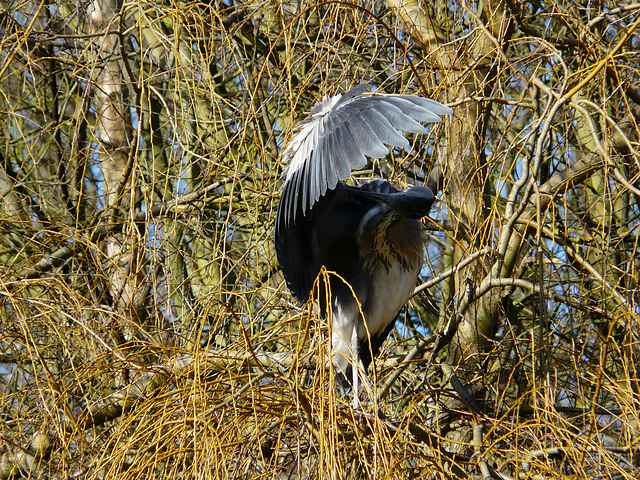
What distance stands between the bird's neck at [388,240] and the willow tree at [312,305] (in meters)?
0.18

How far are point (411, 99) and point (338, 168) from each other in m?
0.28

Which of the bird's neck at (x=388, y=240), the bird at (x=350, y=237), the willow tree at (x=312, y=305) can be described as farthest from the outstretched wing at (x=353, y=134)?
the bird's neck at (x=388, y=240)

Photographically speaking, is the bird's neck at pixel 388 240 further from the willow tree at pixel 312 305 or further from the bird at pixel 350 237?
the willow tree at pixel 312 305

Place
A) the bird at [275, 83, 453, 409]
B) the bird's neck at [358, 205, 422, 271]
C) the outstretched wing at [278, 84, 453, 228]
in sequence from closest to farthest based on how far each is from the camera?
the outstretched wing at [278, 84, 453, 228]
the bird at [275, 83, 453, 409]
the bird's neck at [358, 205, 422, 271]

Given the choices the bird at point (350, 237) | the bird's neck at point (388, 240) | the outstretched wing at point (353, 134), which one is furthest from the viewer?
the bird's neck at point (388, 240)

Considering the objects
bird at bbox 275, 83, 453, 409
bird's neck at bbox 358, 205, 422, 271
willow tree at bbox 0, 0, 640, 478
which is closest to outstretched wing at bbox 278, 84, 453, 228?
bird at bbox 275, 83, 453, 409

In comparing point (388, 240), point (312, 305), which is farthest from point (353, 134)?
point (388, 240)

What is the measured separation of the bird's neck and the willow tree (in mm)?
176

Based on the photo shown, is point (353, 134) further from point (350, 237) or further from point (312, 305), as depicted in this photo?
point (350, 237)

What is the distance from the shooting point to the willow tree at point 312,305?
1.85 m

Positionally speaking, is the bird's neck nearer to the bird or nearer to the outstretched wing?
the bird

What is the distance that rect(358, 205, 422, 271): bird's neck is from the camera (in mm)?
2781

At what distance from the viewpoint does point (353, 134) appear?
195 cm

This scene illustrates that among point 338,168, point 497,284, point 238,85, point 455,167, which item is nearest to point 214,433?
→ point 338,168
